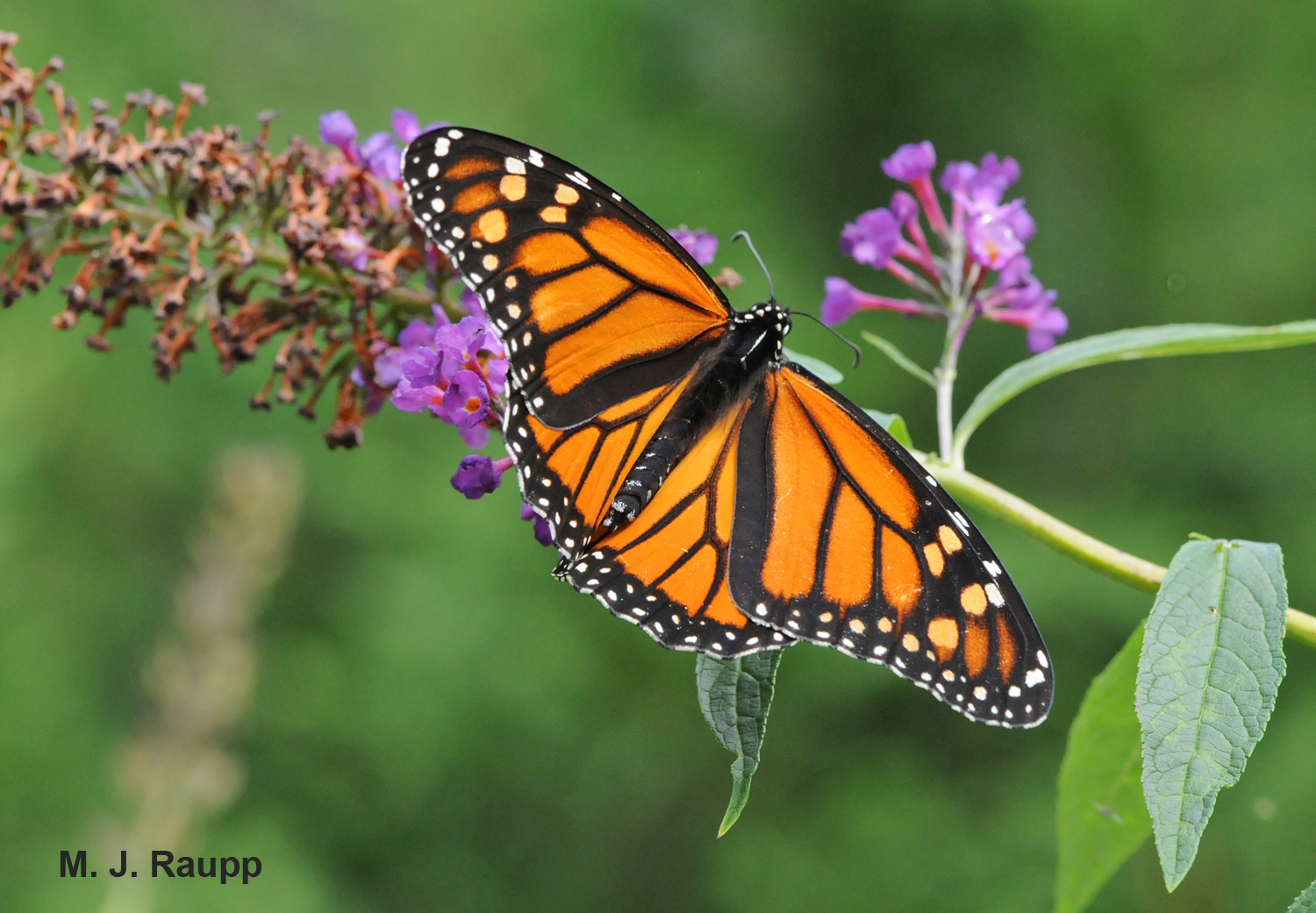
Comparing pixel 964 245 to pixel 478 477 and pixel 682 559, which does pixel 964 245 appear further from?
pixel 478 477

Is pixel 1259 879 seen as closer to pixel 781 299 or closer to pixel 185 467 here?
pixel 781 299

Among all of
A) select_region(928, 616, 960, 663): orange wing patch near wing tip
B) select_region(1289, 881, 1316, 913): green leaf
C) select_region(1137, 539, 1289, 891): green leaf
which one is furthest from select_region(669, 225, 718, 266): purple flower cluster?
select_region(1289, 881, 1316, 913): green leaf

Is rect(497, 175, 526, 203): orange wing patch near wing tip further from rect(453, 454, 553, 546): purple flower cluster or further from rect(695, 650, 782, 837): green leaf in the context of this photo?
rect(695, 650, 782, 837): green leaf

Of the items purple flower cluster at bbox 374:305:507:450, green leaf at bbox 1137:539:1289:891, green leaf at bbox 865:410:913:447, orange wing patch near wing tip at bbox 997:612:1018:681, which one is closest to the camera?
green leaf at bbox 1137:539:1289:891

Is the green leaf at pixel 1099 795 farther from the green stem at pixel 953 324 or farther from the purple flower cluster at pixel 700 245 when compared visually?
the purple flower cluster at pixel 700 245

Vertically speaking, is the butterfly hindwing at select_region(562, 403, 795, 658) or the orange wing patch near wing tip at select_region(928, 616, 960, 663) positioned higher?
the butterfly hindwing at select_region(562, 403, 795, 658)

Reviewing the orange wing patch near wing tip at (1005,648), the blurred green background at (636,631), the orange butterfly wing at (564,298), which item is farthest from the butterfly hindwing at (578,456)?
the blurred green background at (636,631)
